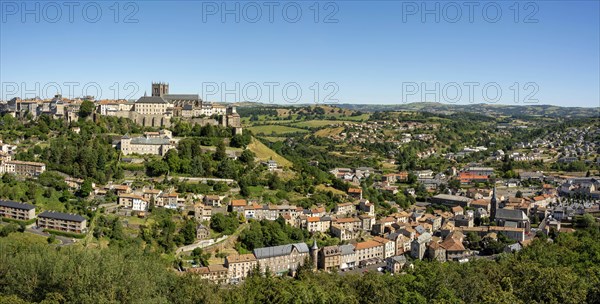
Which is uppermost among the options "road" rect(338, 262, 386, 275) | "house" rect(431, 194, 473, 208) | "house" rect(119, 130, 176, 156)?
"house" rect(119, 130, 176, 156)

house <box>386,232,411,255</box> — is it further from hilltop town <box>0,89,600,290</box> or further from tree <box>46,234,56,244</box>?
tree <box>46,234,56,244</box>

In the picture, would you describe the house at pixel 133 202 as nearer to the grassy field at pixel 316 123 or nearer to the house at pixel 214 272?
the house at pixel 214 272

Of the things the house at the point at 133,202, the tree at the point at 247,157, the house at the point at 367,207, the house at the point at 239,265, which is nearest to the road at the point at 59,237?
the house at the point at 133,202

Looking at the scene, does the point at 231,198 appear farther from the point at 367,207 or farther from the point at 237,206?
the point at 367,207

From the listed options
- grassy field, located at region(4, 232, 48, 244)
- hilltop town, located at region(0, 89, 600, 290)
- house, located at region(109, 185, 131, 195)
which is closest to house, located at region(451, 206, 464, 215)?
hilltop town, located at region(0, 89, 600, 290)

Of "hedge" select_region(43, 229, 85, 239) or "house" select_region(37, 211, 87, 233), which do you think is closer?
"hedge" select_region(43, 229, 85, 239)

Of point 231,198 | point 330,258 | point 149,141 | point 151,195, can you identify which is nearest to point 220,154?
point 149,141

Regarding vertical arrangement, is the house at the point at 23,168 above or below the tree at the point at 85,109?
below

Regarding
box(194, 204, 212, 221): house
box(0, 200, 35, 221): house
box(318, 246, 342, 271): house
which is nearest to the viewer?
box(0, 200, 35, 221): house
